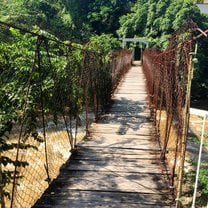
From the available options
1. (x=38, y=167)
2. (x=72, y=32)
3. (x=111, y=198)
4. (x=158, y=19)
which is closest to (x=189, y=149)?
(x=38, y=167)

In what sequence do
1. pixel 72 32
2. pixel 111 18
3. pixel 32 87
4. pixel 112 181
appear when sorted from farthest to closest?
pixel 111 18, pixel 72 32, pixel 112 181, pixel 32 87

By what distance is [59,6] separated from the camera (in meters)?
31.7

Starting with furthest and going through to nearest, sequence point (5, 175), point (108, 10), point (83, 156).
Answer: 1. point (108, 10)
2. point (83, 156)
3. point (5, 175)

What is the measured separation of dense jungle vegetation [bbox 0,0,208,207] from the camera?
3.59 m

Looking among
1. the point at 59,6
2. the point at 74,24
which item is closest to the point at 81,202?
the point at 74,24

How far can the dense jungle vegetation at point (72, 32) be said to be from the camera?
3.59m

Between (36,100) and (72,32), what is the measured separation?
923 inches

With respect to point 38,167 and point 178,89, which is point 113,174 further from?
point 38,167

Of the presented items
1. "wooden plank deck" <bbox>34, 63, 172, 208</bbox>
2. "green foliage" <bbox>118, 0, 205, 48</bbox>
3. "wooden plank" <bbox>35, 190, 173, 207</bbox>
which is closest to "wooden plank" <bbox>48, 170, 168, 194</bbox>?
"wooden plank deck" <bbox>34, 63, 172, 208</bbox>

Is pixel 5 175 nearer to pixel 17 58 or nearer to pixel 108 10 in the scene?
pixel 17 58

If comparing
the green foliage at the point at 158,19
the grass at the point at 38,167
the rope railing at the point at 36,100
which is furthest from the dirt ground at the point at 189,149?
the green foliage at the point at 158,19

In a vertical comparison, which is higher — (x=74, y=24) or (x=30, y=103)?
(x=74, y=24)

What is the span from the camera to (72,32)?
2677 centimetres

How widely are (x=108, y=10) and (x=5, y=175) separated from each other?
31.0m
